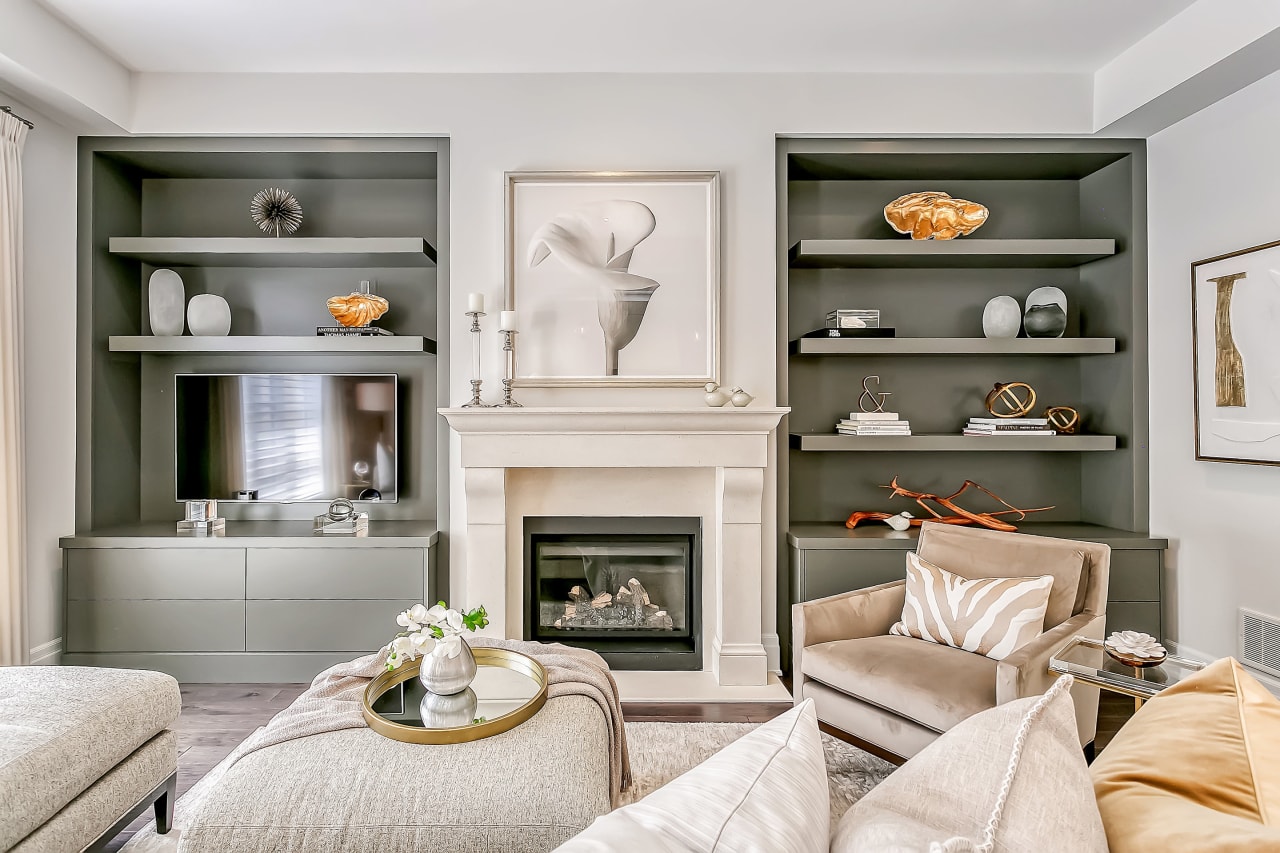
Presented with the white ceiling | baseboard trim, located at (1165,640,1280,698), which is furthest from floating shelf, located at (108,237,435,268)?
baseboard trim, located at (1165,640,1280,698)

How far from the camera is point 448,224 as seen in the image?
3.18 m

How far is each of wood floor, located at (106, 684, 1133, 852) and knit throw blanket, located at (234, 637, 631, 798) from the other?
71 cm

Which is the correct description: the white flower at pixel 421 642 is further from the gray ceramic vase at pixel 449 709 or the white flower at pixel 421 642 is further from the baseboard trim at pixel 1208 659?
the baseboard trim at pixel 1208 659

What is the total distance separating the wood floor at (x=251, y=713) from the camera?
2445 mm

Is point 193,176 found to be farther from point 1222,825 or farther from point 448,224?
point 1222,825

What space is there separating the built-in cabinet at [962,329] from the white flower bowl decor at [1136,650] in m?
1.28

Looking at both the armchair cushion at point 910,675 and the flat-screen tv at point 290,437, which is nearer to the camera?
the armchair cushion at point 910,675

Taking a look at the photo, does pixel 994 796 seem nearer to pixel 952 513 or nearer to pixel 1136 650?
pixel 1136 650

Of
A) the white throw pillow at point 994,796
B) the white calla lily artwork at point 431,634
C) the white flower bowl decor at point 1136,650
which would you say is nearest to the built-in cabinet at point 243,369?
the white calla lily artwork at point 431,634

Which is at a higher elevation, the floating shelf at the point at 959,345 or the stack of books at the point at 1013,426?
the floating shelf at the point at 959,345

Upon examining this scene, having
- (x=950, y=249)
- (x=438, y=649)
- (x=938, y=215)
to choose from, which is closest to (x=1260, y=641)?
(x=950, y=249)

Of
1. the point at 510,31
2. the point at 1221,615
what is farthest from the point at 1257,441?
the point at 510,31

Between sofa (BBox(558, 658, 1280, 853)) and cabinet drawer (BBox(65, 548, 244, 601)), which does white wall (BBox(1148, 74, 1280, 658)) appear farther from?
cabinet drawer (BBox(65, 548, 244, 601))

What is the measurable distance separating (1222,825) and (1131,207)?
3418 millimetres
